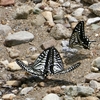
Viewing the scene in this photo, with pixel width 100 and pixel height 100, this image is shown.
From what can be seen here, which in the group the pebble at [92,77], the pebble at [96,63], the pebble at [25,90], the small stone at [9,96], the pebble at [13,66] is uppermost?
the pebble at [96,63]

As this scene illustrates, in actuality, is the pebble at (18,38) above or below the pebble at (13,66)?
above

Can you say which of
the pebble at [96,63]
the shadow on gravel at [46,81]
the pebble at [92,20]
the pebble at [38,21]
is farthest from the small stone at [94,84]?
the pebble at [38,21]

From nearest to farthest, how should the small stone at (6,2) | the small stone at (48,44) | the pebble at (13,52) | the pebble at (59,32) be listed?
the pebble at (13,52)
the small stone at (48,44)
the pebble at (59,32)
the small stone at (6,2)

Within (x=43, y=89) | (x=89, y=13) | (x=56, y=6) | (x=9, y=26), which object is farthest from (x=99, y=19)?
(x=43, y=89)

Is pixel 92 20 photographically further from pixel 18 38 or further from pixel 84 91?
pixel 84 91

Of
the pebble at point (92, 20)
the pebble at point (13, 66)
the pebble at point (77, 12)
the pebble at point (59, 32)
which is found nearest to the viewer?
the pebble at point (13, 66)

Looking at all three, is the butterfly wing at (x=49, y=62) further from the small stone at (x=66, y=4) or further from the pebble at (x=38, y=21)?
the small stone at (x=66, y=4)

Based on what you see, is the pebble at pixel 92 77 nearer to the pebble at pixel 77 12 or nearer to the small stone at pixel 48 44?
the small stone at pixel 48 44

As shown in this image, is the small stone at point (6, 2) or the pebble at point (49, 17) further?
the small stone at point (6, 2)
